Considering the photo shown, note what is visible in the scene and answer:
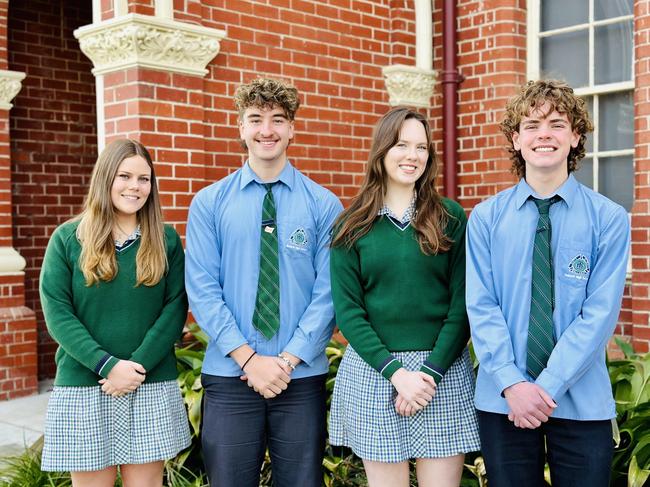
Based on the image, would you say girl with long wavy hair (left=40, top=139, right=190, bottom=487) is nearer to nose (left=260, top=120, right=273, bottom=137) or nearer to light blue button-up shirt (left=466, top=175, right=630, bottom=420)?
nose (left=260, top=120, right=273, bottom=137)

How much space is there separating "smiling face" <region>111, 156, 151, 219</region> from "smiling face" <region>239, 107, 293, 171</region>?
458 millimetres

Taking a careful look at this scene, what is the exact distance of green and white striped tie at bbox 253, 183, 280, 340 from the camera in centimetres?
301

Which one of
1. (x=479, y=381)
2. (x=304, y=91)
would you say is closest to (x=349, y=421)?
(x=479, y=381)

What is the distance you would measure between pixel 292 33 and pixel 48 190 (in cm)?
306

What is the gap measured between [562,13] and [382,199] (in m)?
4.24

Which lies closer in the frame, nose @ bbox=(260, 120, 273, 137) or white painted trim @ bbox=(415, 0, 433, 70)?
nose @ bbox=(260, 120, 273, 137)

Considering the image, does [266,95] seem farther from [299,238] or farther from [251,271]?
[251,271]

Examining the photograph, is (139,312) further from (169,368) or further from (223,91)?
(223,91)

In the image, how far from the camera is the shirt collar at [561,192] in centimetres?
275

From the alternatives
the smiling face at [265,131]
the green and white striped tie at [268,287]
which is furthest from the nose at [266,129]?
the green and white striped tie at [268,287]

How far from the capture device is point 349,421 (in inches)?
117

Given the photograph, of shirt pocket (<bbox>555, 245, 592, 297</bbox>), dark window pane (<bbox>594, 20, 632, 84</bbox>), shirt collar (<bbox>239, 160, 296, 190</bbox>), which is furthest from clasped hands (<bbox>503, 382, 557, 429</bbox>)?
dark window pane (<bbox>594, 20, 632, 84</bbox>)

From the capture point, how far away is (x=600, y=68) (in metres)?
6.19

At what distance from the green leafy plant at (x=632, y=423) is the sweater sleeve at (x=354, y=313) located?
1016 mm
